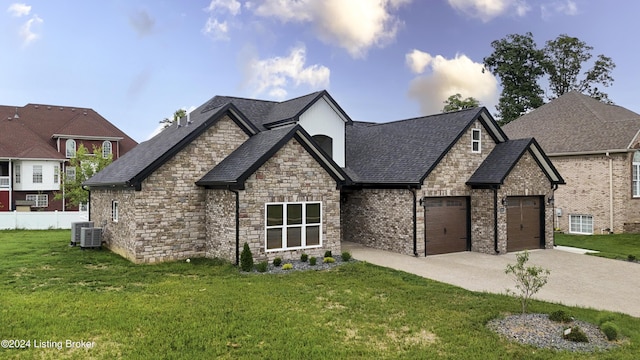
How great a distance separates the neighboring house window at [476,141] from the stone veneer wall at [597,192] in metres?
11.9

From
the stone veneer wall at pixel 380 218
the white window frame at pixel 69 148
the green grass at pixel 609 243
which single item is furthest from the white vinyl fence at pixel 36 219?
the green grass at pixel 609 243

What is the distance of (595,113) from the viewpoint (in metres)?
28.8

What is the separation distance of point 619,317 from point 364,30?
16.2m

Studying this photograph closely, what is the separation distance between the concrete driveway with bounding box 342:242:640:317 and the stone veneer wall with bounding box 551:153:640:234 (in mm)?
9579

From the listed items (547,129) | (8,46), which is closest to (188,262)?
(8,46)

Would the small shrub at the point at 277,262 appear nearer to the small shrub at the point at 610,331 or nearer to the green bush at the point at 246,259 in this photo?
the green bush at the point at 246,259

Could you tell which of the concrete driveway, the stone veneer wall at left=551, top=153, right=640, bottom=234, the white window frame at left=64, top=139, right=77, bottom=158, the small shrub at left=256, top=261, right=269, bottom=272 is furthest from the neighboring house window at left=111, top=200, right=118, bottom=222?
the stone veneer wall at left=551, top=153, right=640, bottom=234

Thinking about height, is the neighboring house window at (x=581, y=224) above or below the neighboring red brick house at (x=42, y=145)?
below

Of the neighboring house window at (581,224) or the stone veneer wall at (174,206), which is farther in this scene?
the neighboring house window at (581,224)

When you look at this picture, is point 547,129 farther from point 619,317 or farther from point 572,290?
point 619,317

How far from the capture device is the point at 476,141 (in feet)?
62.2

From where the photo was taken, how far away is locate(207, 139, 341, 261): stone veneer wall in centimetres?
1390

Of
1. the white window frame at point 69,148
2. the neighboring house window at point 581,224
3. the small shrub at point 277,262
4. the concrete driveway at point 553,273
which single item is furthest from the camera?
the white window frame at point 69,148

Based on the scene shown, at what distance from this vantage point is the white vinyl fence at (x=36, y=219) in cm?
2595
